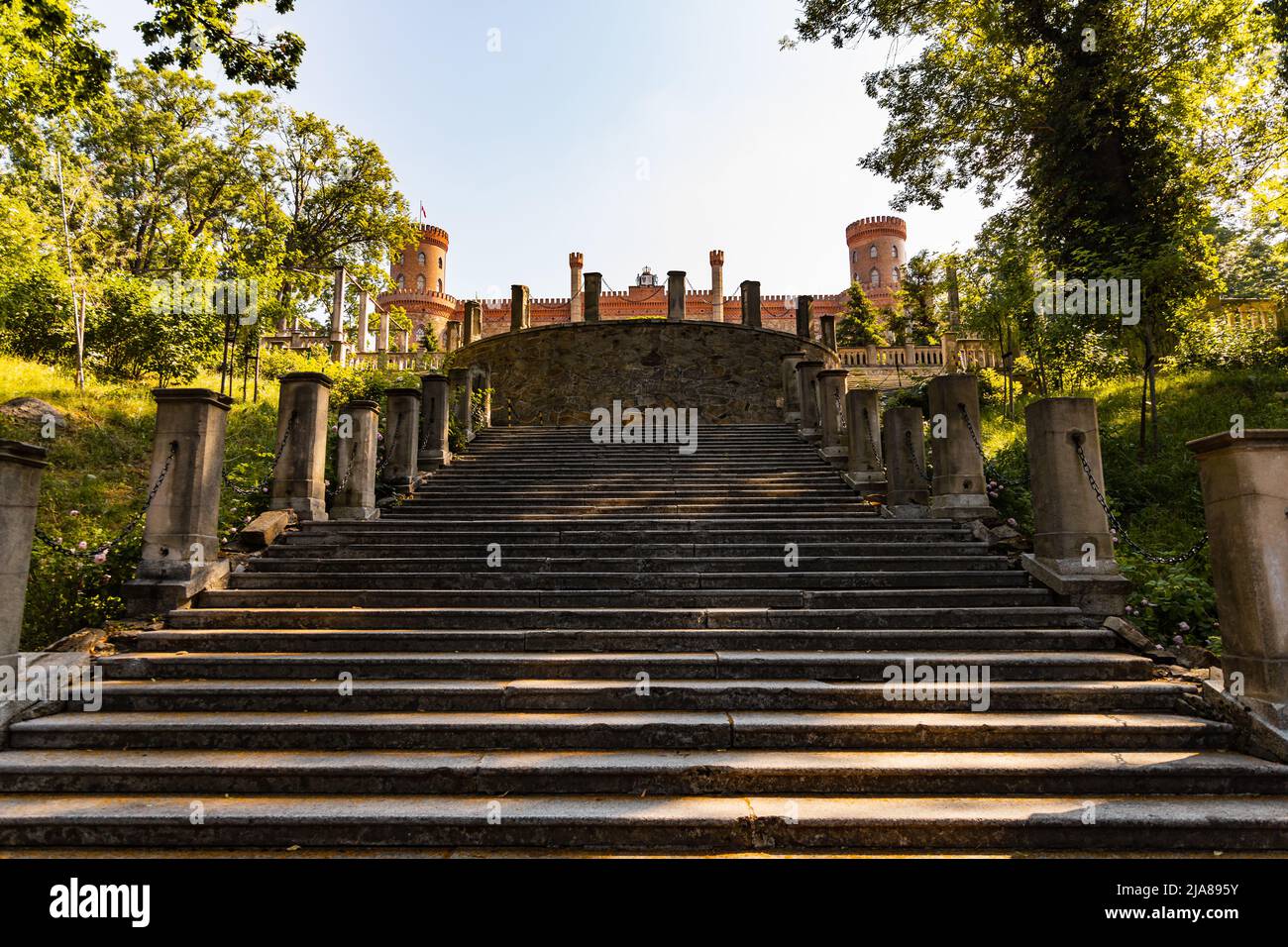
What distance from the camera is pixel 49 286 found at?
14977 mm

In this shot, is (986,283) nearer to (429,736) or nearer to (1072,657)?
(1072,657)

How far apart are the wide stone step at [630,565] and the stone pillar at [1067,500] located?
0.71 meters

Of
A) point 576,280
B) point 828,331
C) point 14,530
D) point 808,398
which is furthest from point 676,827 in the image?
point 576,280

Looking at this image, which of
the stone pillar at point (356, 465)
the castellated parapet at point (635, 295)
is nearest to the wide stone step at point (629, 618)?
the stone pillar at point (356, 465)

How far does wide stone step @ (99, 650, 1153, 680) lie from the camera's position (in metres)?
4.51

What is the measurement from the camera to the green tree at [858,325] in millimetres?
34969

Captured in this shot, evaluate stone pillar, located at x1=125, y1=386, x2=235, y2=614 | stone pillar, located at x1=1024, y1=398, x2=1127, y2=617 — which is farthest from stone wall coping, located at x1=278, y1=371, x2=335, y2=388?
stone pillar, located at x1=1024, y1=398, x2=1127, y2=617

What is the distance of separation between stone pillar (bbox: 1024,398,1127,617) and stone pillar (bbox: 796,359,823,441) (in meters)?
6.71

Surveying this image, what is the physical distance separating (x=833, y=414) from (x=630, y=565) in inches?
247

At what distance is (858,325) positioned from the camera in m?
35.8

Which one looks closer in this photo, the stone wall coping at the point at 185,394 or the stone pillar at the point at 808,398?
the stone wall coping at the point at 185,394

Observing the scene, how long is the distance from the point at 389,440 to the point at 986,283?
13031 millimetres

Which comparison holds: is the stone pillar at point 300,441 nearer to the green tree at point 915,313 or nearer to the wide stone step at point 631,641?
the wide stone step at point 631,641

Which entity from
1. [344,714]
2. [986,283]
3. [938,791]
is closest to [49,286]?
[344,714]
